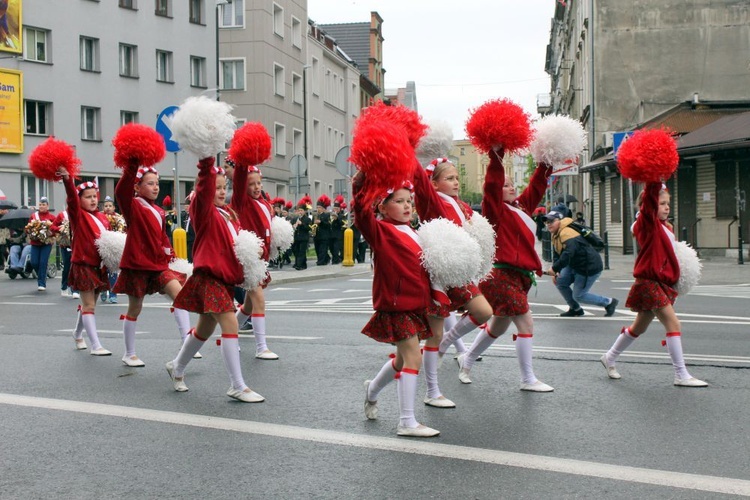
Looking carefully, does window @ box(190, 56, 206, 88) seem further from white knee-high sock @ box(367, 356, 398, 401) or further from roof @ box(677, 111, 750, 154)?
white knee-high sock @ box(367, 356, 398, 401)

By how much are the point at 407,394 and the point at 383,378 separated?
382mm

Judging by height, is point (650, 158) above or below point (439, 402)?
above

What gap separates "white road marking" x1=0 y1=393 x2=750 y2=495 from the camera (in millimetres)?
4773

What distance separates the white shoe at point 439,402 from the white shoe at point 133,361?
124 inches

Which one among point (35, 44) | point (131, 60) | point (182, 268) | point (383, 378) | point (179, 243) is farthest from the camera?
point (131, 60)

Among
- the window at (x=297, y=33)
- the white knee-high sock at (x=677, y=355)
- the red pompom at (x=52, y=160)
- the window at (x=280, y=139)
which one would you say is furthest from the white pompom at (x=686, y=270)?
the window at (x=297, y=33)

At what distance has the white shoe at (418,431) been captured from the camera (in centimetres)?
579

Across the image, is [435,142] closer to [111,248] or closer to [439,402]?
[439,402]

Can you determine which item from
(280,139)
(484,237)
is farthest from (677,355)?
(280,139)

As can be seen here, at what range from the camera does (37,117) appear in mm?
36875

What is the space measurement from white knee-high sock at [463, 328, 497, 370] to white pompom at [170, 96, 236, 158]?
8.26ft

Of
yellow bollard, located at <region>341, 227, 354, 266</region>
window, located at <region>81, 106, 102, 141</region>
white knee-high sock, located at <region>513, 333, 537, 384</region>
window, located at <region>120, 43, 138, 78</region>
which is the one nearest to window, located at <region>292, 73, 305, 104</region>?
window, located at <region>120, 43, 138, 78</region>

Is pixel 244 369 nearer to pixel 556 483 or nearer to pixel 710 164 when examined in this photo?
pixel 556 483

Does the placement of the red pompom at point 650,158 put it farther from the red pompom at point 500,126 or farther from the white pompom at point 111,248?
the white pompom at point 111,248
